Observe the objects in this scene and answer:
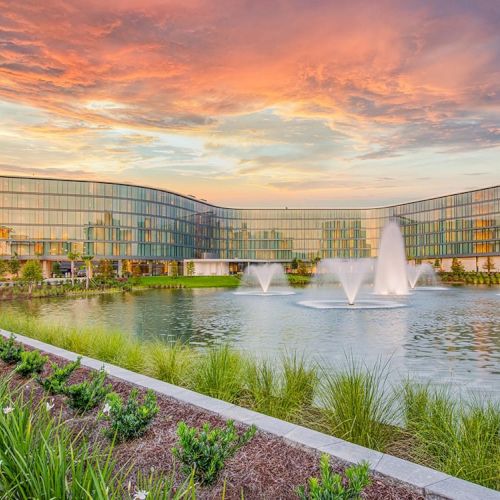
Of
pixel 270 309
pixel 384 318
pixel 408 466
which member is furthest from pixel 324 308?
pixel 408 466

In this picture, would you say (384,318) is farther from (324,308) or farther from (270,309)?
(270,309)

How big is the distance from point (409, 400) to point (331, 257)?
→ 12768 cm

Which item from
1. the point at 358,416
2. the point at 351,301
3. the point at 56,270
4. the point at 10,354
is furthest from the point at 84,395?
the point at 56,270

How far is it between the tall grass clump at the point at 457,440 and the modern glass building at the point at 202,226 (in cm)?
7661

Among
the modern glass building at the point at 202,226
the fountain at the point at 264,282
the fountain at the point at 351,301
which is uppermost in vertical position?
the modern glass building at the point at 202,226

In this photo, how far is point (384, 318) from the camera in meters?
24.5

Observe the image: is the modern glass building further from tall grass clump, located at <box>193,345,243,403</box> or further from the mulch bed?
the mulch bed

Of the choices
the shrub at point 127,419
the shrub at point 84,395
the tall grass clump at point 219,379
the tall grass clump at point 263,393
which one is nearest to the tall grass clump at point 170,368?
the tall grass clump at point 219,379

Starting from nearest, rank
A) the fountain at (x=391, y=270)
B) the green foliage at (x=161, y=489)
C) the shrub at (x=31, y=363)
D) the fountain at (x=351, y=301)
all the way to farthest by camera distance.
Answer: the green foliage at (x=161, y=489), the shrub at (x=31, y=363), the fountain at (x=351, y=301), the fountain at (x=391, y=270)

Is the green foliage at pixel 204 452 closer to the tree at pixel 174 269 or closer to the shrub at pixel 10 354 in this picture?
the shrub at pixel 10 354

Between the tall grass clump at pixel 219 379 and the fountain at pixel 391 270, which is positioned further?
the fountain at pixel 391 270

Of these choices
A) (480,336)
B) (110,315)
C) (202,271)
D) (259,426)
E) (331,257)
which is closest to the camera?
(259,426)

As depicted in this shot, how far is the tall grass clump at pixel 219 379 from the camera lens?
7.83m

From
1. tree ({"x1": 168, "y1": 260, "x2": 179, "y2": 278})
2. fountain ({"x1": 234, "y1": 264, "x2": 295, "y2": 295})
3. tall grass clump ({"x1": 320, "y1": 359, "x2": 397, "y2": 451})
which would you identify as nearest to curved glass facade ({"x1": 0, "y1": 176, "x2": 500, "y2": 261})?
tree ({"x1": 168, "y1": 260, "x2": 179, "y2": 278})
